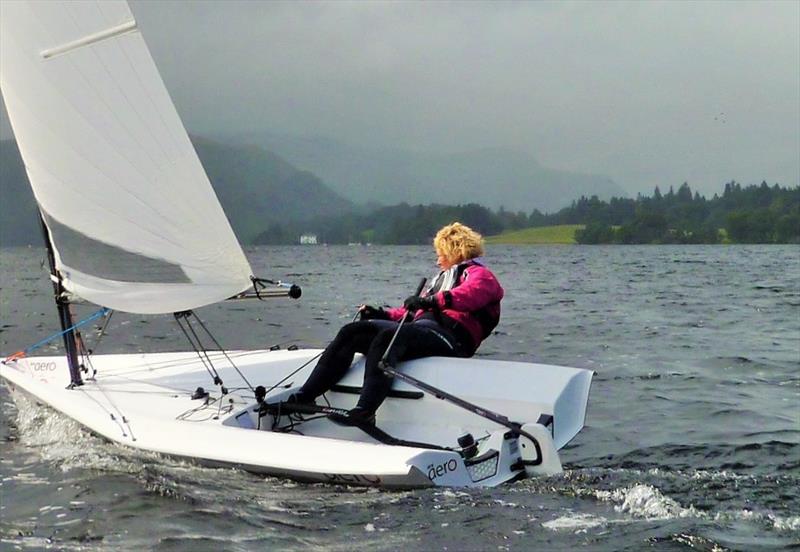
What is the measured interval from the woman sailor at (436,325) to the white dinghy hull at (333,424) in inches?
5.6

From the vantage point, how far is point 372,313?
6246 mm

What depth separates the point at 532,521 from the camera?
4.16 meters

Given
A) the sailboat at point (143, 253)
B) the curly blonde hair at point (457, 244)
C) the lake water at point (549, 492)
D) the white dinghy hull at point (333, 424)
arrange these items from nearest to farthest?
the lake water at point (549, 492)
the white dinghy hull at point (333, 424)
the sailboat at point (143, 253)
the curly blonde hair at point (457, 244)

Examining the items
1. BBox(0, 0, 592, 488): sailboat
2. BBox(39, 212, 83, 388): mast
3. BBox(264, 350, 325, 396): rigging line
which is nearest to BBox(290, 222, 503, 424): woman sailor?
BBox(0, 0, 592, 488): sailboat

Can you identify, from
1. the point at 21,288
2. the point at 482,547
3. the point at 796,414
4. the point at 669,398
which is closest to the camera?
the point at 482,547

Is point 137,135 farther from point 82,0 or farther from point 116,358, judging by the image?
point 116,358

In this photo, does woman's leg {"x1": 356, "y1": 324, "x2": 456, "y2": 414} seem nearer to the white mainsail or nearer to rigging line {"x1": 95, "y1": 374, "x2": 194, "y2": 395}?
the white mainsail

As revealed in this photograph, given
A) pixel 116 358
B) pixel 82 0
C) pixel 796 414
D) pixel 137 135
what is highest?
pixel 82 0

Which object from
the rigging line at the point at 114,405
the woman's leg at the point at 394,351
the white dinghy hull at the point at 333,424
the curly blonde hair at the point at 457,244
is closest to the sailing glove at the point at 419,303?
the woman's leg at the point at 394,351

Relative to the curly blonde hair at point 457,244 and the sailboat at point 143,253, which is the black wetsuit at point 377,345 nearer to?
the sailboat at point 143,253

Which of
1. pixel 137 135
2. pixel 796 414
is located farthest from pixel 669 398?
pixel 137 135

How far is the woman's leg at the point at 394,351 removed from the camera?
5.52m

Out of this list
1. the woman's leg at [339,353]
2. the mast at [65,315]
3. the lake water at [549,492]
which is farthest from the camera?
the mast at [65,315]

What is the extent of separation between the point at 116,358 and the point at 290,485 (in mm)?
3132
